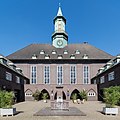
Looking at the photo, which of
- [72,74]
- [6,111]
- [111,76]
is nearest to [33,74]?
[72,74]

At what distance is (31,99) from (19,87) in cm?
645

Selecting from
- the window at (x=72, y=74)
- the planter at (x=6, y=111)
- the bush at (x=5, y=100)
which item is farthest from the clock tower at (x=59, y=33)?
the planter at (x=6, y=111)

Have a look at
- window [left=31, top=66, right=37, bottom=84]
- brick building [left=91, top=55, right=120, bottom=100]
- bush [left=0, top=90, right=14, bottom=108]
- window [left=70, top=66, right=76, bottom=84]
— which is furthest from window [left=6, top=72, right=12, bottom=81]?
window [left=70, top=66, right=76, bottom=84]

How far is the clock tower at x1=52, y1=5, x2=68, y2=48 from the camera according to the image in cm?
5856

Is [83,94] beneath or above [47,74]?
beneath

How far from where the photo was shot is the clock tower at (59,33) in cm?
5856

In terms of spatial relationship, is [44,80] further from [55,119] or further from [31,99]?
[55,119]

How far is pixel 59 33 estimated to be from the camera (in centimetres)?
6059

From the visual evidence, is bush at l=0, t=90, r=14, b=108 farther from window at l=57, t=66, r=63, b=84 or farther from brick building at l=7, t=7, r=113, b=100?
window at l=57, t=66, r=63, b=84

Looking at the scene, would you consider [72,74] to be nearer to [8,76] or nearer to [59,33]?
[59,33]

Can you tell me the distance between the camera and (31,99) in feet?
160

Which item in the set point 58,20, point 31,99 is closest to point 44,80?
point 31,99

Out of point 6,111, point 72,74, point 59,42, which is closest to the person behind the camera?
point 6,111

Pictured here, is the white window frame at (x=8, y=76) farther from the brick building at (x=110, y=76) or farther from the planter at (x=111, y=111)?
the planter at (x=111, y=111)
